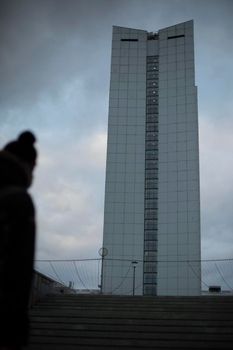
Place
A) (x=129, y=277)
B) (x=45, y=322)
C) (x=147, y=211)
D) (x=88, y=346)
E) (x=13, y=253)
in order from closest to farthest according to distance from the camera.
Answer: (x=13, y=253), (x=88, y=346), (x=45, y=322), (x=129, y=277), (x=147, y=211)

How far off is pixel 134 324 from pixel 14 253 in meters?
8.66

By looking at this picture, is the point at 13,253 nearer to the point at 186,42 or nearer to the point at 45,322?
the point at 45,322

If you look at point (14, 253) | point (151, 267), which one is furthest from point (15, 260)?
point (151, 267)

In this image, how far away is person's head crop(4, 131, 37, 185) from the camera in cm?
233

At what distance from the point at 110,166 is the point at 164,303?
48.7m

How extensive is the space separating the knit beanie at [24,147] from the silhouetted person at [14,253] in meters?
0.13

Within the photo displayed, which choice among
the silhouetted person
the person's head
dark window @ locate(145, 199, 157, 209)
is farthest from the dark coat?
dark window @ locate(145, 199, 157, 209)

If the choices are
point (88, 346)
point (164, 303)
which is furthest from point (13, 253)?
point (164, 303)

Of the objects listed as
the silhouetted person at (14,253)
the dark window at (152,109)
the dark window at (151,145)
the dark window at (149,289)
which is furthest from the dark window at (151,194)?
the silhouetted person at (14,253)

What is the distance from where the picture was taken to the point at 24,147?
7.69 feet

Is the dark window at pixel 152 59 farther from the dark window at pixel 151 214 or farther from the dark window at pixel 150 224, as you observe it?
the dark window at pixel 150 224

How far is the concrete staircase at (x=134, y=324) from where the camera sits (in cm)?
915

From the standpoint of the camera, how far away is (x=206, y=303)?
38.9 feet

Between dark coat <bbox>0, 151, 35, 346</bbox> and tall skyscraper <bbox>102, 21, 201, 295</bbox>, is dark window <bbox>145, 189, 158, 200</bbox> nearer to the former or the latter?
tall skyscraper <bbox>102, 21, 201, 295</bbox>
